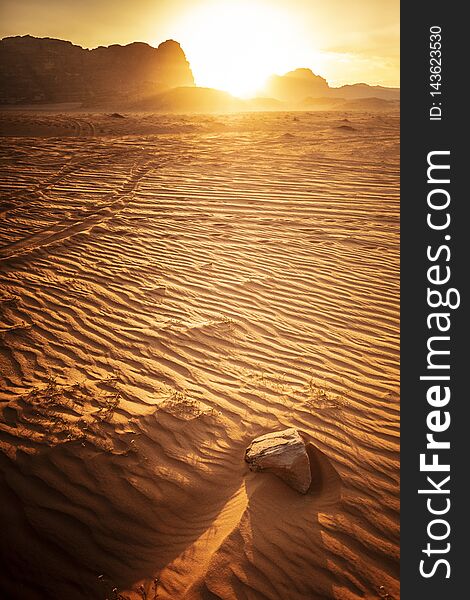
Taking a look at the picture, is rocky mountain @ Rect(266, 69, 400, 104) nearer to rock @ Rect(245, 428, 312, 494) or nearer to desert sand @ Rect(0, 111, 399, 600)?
desert sand @ Rect(0, 111, 399, 600)

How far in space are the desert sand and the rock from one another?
4.1 inches

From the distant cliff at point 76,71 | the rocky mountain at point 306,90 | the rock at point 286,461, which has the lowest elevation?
the rock at point 286,461

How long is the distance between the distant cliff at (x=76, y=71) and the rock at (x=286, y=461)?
57.3 metres

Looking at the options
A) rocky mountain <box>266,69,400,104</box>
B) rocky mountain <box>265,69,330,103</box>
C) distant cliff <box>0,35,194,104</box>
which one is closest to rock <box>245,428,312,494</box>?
distant cliff <box>0,35,194,104</box>

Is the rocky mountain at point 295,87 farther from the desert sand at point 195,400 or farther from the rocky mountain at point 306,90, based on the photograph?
the desert sand at point 195,400

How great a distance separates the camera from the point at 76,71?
5850 cm

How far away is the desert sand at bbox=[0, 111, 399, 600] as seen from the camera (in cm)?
212

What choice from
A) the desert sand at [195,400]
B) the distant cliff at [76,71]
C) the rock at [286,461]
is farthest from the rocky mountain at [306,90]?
the rock at [286,461]

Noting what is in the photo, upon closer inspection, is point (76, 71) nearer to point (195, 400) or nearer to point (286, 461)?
point (195, 400)

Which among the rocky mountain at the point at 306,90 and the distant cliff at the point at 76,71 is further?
the rocky mountain at the point at 306,90

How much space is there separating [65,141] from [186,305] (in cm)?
1480

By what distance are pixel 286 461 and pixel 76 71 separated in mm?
74549

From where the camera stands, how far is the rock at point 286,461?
7.90 ft

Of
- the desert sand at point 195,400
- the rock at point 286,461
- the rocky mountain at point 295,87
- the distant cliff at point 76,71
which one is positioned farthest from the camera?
the rocky mountain at point 295,87
